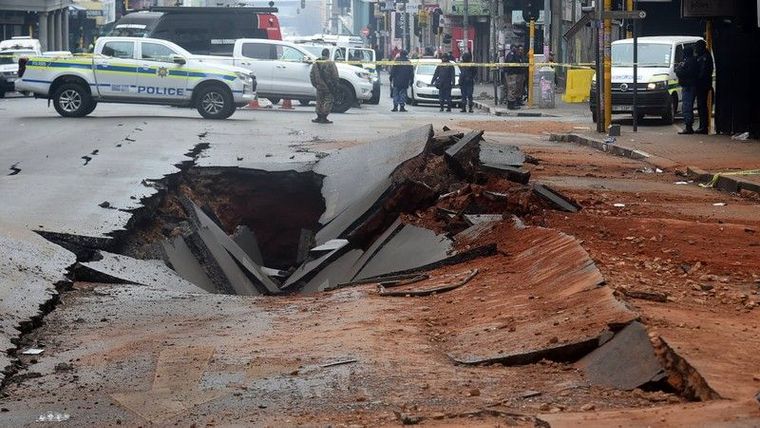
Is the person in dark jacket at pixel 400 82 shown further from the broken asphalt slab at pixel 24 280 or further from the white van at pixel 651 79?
the broken asphalt slab at pixel 24 280

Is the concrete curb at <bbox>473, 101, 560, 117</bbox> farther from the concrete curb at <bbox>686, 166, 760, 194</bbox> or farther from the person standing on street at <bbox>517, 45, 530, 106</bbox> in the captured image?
the concrete curb at <bbox>686, 166, 760, 194</bbox>

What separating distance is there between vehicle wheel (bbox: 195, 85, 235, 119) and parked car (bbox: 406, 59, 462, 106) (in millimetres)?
13525

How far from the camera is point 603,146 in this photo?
2481cm

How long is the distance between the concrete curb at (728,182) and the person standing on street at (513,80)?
22700 mm

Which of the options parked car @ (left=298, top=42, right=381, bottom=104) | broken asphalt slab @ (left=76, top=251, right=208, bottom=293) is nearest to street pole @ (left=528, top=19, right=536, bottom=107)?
parked car @ (left=298, top=42, right=381, bottom=104)

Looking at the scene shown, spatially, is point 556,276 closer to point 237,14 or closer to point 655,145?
point 655,145

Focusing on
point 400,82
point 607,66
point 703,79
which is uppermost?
point 607,66

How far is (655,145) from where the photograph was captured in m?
24.0

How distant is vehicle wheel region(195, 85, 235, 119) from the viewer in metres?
31.2

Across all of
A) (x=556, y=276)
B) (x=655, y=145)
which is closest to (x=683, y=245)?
(x=556, y=276)

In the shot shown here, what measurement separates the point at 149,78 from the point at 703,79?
496 inches

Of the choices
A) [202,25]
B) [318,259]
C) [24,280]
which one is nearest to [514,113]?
[202,25]

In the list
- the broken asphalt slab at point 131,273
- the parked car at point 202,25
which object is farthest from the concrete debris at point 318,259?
the parked car at point 202,25

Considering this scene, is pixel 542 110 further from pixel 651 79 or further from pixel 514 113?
pixel 651 79
